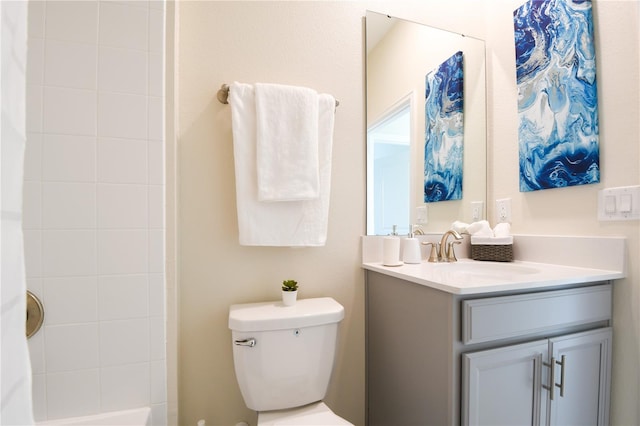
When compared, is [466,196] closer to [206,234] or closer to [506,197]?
[506,197]

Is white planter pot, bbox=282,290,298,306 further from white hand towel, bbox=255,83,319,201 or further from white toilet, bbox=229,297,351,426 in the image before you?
white hand towel, bbox=255,83,319,201

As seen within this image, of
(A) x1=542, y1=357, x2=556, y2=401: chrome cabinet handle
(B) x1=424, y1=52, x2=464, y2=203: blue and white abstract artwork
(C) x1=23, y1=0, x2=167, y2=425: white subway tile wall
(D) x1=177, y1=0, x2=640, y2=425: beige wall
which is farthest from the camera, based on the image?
(B) x1=424, y1=52, x2=464, y2=203: blue and white abstract artwork

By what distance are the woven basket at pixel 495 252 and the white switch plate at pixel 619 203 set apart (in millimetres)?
356

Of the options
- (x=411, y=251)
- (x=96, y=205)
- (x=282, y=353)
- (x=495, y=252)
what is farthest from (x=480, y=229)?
(x=96, y=205)

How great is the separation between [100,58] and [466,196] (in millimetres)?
1620

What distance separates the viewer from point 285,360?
3.35 ft

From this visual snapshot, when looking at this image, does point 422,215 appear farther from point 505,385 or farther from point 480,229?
point 505,385

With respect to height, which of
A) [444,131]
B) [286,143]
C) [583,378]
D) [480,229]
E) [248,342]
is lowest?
[583,378]

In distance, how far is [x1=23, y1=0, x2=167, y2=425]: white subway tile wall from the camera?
81cm

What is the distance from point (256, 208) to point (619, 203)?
1.31m

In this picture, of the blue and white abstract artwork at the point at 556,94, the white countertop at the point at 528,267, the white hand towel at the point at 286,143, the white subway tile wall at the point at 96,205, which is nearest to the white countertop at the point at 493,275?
the white countertop at the point at 528,267

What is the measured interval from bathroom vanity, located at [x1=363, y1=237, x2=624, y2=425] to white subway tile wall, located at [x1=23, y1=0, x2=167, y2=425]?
0.81m

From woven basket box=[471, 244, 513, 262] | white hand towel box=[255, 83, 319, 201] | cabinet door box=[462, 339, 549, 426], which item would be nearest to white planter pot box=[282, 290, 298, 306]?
white hand towel box=[255, 83, 319, 201]

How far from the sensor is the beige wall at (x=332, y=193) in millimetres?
1062
